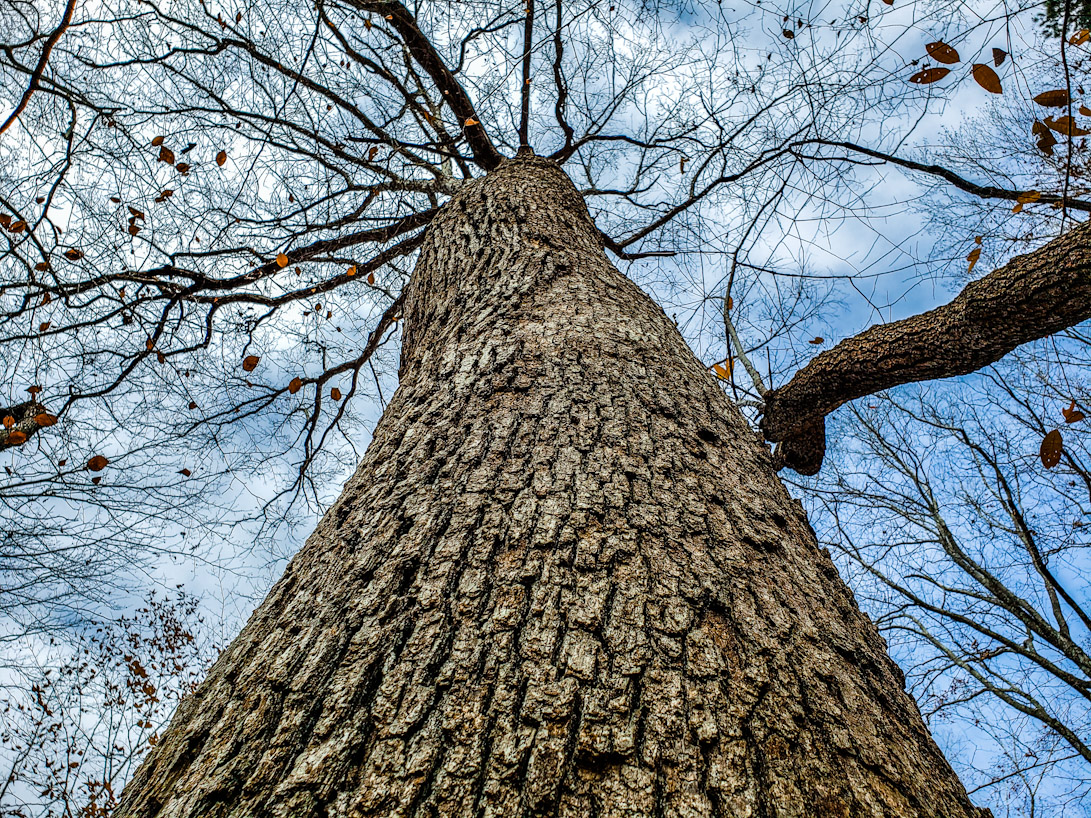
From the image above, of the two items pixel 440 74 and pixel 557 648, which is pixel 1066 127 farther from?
pixel 440 74

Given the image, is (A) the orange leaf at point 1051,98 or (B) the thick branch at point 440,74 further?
(B) the thick branch at point 440,74

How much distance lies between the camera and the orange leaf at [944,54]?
179 cm

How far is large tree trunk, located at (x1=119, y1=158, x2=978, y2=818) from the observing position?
2.06ft

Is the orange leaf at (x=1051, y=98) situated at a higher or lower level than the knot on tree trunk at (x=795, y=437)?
higher

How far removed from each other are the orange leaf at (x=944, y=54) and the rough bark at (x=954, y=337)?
847mm

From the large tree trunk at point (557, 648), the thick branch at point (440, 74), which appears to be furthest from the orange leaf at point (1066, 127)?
the thick branch at point (440, 74)

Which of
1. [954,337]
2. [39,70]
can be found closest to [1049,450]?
[954,337]

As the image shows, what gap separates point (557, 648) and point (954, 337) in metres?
2.64

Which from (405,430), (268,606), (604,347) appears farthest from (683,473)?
(268,606)

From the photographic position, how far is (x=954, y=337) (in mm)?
2480

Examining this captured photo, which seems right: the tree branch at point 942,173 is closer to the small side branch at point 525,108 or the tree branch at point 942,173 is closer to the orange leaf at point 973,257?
the orange leaf at point 973,257

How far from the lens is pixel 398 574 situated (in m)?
0.92

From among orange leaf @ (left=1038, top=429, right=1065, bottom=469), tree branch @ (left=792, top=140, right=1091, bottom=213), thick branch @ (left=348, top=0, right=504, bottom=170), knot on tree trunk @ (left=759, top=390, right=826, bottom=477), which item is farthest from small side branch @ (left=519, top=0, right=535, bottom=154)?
orange leaf @ (left=1038, top=429, right=1065, bottom=469)

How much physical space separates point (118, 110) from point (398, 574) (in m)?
3.73
